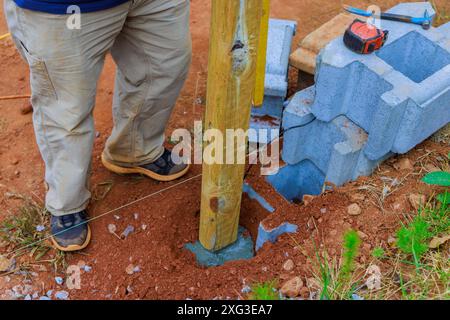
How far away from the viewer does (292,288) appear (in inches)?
86.4

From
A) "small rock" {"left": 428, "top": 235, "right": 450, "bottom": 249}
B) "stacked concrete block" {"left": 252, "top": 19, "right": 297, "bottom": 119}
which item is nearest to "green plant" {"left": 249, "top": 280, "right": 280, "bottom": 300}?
"small rock" {"left": 428, "top": 235, "right": 450, "bottom": 249}

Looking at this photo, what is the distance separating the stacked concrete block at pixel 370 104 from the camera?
2.38 m

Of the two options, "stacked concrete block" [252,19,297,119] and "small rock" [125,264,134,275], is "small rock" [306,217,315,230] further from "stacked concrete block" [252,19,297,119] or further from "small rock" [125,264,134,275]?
"small rock" [125,264,134,275]

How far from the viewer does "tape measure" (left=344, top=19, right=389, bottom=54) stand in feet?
8.02

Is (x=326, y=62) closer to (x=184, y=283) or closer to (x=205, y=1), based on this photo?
(x=184, y=283)

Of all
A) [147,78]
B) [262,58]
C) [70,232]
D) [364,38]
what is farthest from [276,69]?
[70,232]

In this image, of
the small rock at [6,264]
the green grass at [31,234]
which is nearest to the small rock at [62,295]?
the green grass at [31,234]

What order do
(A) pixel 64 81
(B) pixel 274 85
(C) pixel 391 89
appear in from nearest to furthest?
(A) pixel 64 81
(C) pixel 391 89
(B) pixel 274 85

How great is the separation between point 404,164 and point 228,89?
1052mm

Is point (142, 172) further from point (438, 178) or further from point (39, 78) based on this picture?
point (438, 178)

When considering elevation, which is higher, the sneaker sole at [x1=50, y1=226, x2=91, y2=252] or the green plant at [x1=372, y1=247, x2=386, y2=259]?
the green plant at [x1=372, y1=247, x2=386, y2=259]

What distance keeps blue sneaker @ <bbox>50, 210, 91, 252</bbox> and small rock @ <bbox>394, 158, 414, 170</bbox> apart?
1486mm

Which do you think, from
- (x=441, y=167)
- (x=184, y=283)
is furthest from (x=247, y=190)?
(x=441, y=167)

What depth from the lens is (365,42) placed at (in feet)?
7.97
